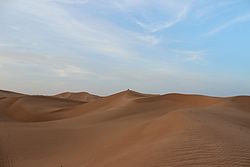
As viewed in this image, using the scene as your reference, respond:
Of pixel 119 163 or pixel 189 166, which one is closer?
pixel 189 166

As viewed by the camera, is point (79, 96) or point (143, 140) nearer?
point (143, 140)

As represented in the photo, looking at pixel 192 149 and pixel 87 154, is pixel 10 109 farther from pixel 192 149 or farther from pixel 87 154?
pixel 192 149

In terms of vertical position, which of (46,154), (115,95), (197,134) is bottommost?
(46,154)

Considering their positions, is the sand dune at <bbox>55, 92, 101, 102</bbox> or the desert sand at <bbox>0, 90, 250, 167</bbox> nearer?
the desert sand at <bbox>0, 90, 250, 167</bbox>

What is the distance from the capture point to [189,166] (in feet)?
15.2

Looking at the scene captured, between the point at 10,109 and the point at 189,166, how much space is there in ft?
67.6

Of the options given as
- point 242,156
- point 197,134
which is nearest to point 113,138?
point 197,134

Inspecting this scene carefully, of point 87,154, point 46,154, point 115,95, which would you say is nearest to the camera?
point 87,154

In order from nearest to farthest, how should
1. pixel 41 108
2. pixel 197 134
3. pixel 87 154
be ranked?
pixel 197 134
pixel 87 154
pixel 41 108

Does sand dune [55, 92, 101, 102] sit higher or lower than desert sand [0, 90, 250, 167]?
higher

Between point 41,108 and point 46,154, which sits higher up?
point 41,108

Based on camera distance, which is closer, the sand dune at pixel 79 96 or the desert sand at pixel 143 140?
the desert sand at pixel 143 140

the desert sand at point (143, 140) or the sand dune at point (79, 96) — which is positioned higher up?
the sand dune at point (79, 96)

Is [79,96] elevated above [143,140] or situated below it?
above
